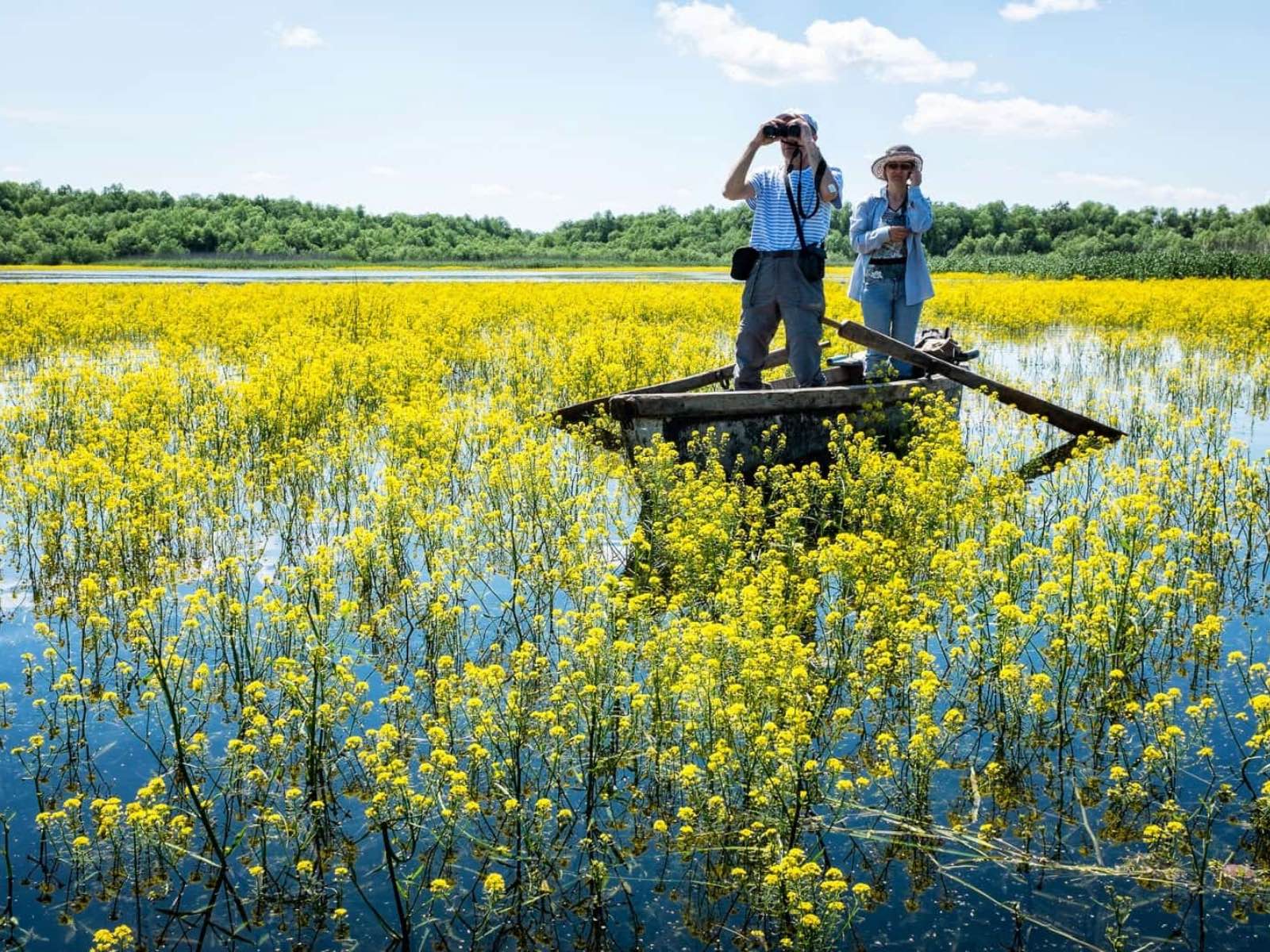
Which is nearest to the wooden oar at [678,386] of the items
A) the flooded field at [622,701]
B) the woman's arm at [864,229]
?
the flooded field at [622,701]

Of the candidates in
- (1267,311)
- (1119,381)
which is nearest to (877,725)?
(1119,381)

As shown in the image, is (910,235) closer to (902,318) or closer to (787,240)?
(902,318)

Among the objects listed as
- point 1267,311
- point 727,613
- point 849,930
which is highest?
point 1267,311

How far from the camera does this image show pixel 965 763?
4.39 meters

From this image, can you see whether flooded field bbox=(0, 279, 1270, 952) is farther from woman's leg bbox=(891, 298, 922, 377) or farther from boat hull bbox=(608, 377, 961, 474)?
woman's leg bbox=(891, 298, 922, 377)

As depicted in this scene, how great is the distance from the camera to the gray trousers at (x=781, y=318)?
26.5ft

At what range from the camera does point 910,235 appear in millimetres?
8883

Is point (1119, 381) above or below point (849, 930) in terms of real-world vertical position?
above

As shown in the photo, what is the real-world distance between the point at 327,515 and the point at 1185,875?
552cm

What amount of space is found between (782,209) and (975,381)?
8.33ft

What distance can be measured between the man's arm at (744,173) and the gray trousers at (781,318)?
53 centimetres

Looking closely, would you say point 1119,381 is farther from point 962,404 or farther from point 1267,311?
point 1267,311

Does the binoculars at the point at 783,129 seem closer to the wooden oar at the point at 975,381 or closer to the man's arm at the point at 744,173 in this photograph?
the man's arm at the point at 744,173

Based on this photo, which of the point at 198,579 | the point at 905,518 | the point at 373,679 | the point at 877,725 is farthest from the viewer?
the point at 905,518
